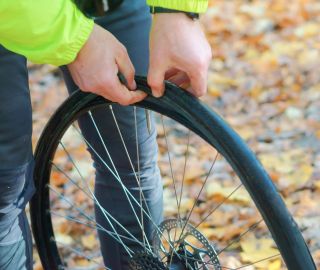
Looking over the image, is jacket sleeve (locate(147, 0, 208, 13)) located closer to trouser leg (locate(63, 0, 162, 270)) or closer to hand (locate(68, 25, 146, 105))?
hand (locate(68, 25, 146, 105))

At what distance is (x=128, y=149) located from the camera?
2139mm

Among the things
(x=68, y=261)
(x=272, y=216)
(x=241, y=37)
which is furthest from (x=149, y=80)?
(x=241, y=37)

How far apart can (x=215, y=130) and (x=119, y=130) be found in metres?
0.49

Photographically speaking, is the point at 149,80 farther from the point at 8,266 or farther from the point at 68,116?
the point at 8,266

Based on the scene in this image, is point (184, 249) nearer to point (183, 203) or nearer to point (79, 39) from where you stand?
point (79, 39)

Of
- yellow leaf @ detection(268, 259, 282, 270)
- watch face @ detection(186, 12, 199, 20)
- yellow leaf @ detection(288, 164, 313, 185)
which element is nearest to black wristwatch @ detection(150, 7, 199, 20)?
watch face @ detection(186, 12, 199, 20)

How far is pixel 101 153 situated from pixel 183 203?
103 cm

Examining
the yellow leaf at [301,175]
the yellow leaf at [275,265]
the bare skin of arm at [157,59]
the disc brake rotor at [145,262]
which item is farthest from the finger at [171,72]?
the yellow leaf at [301,175]

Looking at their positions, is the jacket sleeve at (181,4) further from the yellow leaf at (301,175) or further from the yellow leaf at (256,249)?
the yellow leaf at (301,175)

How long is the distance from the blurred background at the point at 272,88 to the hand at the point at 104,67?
48.7 inches

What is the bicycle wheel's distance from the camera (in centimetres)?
159

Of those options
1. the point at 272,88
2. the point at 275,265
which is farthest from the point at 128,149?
the point at 272,88

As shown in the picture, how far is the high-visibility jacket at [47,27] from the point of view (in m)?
1.60

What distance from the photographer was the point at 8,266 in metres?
2.00
